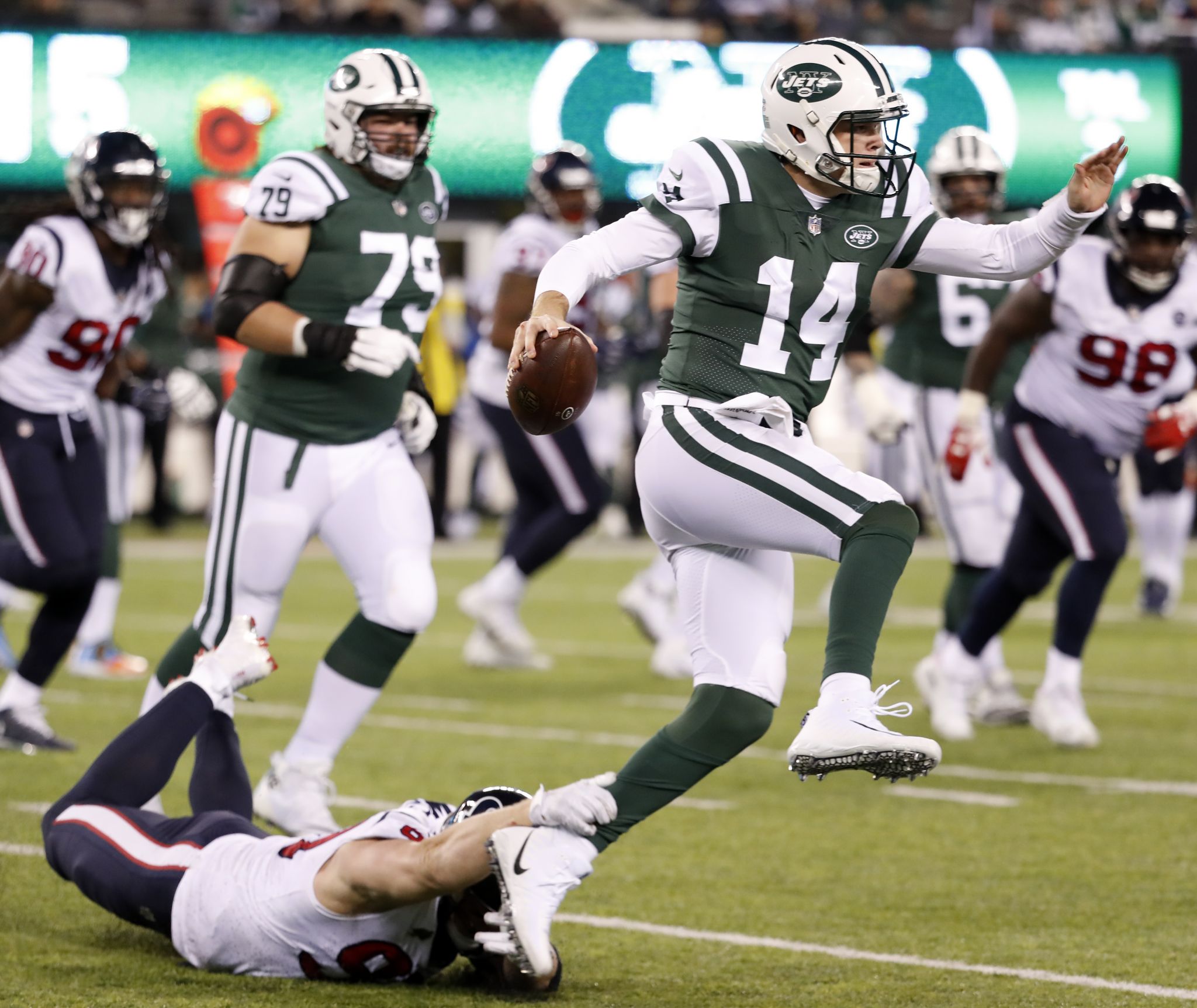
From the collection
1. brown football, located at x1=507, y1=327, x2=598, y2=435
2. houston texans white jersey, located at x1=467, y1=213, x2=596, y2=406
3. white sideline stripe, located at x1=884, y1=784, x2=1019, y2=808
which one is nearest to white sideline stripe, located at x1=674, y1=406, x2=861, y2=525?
brown football, located at x1=507, y1=327, x2=598, y2=435

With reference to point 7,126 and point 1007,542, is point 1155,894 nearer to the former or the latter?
point 1007,542

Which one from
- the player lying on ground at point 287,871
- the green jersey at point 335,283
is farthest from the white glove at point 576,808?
the green jersey at point 335,283

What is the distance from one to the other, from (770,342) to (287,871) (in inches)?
50.8

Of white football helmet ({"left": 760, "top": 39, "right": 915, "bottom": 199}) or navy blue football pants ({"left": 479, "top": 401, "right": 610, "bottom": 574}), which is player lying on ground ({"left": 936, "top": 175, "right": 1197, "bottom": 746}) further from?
white football helmet ({"left": 760, "top": 39, "right": 915, "bottom": 199})

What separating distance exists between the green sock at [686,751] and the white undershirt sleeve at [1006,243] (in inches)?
37.7

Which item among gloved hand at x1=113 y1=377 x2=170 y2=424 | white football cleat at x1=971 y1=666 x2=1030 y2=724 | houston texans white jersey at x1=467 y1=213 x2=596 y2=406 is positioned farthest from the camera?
houston texans white jersey at x1=467 y1=213 x2=596 y2=406

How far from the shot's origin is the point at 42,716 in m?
5.98

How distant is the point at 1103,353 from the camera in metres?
6.02

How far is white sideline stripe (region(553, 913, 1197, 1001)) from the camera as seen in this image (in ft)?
11.2

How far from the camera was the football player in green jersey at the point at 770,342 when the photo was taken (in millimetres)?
3242

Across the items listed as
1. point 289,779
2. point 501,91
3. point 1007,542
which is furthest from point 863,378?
point 501,91

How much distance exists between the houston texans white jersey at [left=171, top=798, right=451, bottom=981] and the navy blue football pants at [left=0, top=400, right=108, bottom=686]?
244 centimetres

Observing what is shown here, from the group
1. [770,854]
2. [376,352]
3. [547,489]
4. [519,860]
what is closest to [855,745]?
[519,860]

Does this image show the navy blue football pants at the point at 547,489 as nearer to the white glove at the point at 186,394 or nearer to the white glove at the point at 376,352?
the white glove at the point at 186,394
